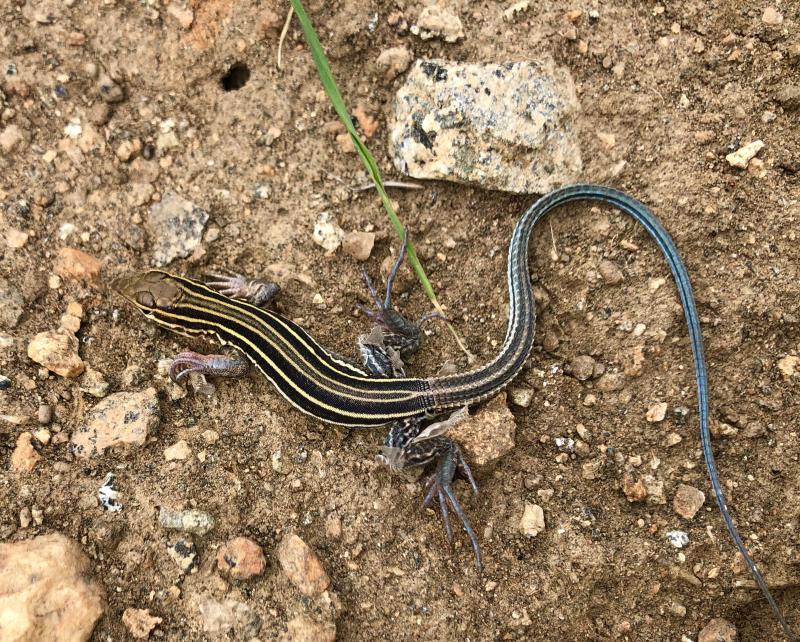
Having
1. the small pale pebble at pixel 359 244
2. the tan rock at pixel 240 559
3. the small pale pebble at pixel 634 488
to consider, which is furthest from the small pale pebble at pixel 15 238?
the small pale pebble at pixel 634 488

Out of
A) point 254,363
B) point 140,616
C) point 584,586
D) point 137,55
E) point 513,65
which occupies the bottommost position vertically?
point 584,586

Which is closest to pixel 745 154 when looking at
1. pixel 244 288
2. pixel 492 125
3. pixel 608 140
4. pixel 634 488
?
pixel 608 140

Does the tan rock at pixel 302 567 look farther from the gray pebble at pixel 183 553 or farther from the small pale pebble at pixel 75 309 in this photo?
the small pale pebble at pixel 75 309

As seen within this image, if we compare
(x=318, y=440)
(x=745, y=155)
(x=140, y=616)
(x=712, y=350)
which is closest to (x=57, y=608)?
(x=140, y=616)

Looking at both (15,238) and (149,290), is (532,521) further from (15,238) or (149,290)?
(15,238)

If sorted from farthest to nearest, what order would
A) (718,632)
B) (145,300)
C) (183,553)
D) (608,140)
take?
(608,140)
(145,300)
(718,632)
(183,553)

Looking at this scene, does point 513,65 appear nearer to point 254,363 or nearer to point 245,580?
point 254,363

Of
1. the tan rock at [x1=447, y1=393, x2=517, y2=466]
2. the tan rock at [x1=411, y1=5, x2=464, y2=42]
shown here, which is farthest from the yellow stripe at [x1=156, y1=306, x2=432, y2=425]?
the tan rock at [x1=411, y1=5, x2=464, y2=42]
